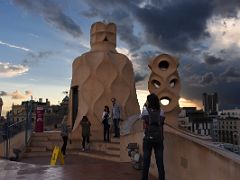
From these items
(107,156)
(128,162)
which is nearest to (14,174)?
(128,162)

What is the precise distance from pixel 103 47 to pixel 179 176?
48.1 ft

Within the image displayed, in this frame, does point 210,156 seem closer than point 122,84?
Yes

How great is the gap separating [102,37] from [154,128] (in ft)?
49.2

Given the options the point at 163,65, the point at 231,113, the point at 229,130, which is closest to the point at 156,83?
the point at 163,65

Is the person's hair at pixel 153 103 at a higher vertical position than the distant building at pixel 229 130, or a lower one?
higher

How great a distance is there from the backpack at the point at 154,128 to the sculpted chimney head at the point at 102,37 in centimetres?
1451

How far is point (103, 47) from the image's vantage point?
19.9 m

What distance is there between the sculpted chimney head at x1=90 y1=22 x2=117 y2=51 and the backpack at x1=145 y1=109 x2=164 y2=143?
1451 centimetres

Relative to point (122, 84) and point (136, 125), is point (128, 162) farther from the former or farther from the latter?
point (122, 84)

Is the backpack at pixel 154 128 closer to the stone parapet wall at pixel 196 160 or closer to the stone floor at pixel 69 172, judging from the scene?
the stone parapet wall at pixel 196 160

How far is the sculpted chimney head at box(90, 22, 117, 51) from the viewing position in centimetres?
2002

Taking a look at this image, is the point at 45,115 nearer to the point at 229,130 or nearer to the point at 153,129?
the point at 153,129

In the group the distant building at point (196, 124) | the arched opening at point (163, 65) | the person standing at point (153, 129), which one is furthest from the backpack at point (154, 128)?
the arched opening at point (163, 65)

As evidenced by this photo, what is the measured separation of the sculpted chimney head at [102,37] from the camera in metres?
20.0
